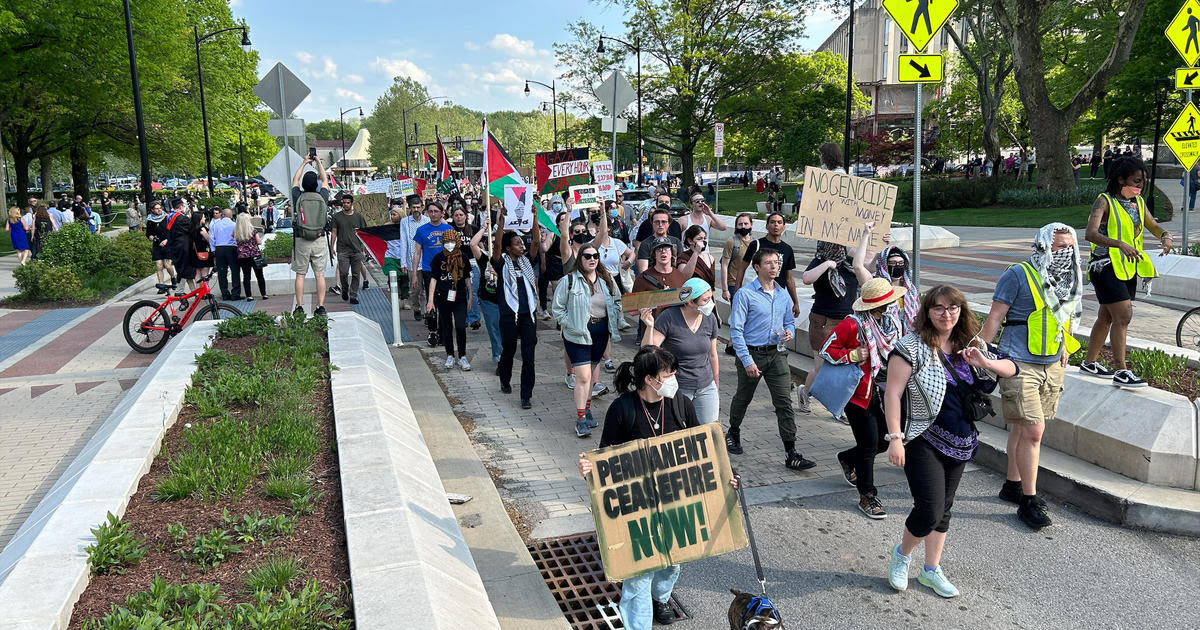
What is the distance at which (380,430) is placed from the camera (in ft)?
20.0

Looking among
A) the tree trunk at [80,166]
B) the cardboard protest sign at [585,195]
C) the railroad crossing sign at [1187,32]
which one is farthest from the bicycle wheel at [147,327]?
the tree trunk at [80,166]

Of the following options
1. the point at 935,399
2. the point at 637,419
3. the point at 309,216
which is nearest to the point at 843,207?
the point at 935,399

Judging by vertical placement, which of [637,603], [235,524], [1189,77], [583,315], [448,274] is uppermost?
[1189,77]

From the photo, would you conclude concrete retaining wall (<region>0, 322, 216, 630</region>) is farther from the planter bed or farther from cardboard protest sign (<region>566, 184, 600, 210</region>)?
cardboard protest sign (<region>566, 184, 600, 210</region>)

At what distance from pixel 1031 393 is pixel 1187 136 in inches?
417

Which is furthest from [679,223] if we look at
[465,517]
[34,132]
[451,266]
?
[34,132]

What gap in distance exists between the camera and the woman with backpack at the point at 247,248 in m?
15.1

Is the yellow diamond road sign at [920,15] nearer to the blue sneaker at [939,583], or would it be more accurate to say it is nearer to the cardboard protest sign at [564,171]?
the blue sneaker at [939,583]

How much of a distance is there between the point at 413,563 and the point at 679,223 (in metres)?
8.54

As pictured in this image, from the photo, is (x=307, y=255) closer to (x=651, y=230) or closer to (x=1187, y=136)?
(x=651, y=230)

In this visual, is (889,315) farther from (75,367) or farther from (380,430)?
(75,367)

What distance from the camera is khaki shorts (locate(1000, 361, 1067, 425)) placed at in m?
5.47

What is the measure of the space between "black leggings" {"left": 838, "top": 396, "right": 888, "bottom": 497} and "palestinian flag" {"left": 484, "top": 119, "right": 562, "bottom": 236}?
21.7 ft

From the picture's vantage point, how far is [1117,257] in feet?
23.0
